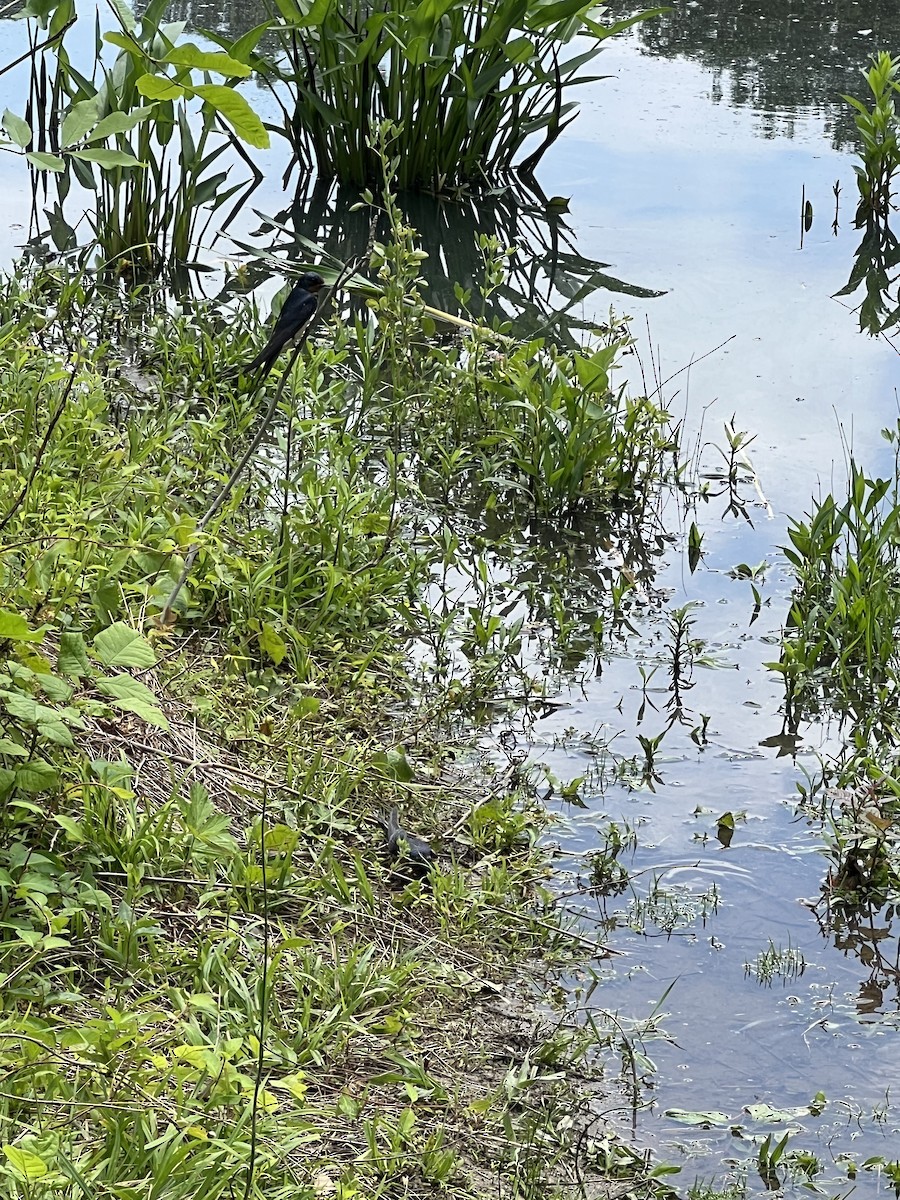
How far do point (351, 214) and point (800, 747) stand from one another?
4.03 meters

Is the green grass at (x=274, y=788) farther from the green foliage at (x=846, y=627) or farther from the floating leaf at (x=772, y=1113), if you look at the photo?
the green foliage at (x=846, y=627)

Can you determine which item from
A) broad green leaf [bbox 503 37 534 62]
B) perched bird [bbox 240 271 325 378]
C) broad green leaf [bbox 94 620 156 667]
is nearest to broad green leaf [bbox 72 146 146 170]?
broad green leaf [bbox 94 620 156 667]

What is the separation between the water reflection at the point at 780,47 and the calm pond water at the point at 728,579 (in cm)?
3

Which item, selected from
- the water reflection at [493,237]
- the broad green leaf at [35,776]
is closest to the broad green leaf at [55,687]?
the broad green leaf at [35,776]

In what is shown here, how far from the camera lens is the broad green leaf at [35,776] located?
230 cm

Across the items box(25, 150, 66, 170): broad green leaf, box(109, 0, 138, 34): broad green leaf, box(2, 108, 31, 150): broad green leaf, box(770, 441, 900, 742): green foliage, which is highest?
box(109, 0, 138, 34): broad green leaf

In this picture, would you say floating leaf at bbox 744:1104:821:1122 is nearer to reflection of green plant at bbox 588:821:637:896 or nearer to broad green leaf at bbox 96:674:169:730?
reflection of green plant at bbox 588:821:637:896

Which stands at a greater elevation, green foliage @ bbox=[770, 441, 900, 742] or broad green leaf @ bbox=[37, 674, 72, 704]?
broad green leaf @ bbox=[37, 674, 72, 704]

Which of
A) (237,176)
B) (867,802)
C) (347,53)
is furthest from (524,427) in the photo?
(237,176)

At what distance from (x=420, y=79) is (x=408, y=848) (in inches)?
170

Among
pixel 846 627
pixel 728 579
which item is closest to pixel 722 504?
pixel 728 579

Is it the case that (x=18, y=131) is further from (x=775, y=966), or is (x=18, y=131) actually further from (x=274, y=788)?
(x=775, y=966)

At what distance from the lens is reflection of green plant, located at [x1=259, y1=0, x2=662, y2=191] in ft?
19.0

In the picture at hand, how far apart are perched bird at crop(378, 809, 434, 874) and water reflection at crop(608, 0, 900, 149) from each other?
5762 millimetres
